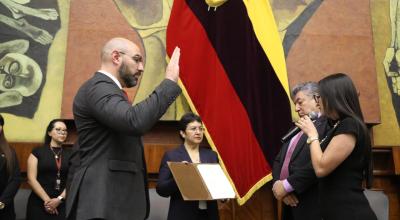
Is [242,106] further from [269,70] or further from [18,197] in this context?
[18,197]

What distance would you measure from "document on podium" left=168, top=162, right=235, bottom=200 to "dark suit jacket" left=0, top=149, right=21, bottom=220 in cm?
188

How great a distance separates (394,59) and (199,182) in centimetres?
346

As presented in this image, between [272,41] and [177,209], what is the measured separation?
7.07 feet

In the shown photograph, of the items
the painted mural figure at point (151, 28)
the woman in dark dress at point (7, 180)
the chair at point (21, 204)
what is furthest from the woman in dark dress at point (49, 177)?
the painted mural figure at point (151, 28)

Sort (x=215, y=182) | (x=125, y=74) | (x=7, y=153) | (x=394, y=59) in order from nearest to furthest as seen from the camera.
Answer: (x=125, y=74), (x=215, y=182), (x=7, y=153), (x=394, y=59)

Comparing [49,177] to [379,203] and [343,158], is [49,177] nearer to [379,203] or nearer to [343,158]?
[343,158]

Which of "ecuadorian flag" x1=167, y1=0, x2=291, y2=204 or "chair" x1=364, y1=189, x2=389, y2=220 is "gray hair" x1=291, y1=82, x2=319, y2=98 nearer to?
"ecuadorian flag" x1=167, y1=0, x2=291, y2=204

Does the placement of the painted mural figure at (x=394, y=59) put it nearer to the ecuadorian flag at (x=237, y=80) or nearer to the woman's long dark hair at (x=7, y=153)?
the ecuadorian flag at (x=237, y=80)

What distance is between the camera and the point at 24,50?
4691mm

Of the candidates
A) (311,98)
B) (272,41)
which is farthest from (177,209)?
(272,41)

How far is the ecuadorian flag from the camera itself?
13.3ft

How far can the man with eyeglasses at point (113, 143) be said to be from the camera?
5.39ft

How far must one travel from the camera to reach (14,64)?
465cm

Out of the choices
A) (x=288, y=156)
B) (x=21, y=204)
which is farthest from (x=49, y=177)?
(x=288, y=156)
